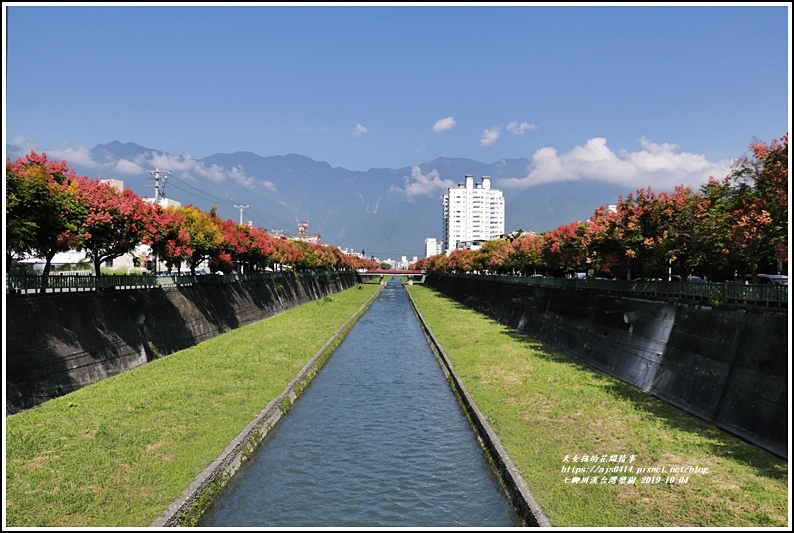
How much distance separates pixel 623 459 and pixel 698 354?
790 cm

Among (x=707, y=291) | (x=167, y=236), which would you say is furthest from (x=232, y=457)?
(x=167, y=236)

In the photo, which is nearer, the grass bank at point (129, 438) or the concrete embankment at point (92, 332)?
the grass bank at point (129, 438)

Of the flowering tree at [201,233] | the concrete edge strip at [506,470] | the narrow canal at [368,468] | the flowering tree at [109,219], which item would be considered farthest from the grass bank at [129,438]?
the flowering tree at [201,233]

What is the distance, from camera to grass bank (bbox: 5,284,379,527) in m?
11.8

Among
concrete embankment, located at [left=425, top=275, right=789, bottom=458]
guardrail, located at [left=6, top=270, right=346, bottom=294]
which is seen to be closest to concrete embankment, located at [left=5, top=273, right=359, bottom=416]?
guardrail, located at [left=6, top=270, right=346, bottom=294]

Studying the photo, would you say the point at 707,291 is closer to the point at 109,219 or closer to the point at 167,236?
the point at 109,219

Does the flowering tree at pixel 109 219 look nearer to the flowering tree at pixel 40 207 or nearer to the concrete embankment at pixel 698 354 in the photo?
the flowering tree at pixel 40 207

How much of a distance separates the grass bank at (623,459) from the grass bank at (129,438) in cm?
871

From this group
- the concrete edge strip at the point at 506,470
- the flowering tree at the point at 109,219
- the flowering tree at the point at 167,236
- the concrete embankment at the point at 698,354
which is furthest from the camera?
the flowering tree at the point at 167,236

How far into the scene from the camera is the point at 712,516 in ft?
37.3

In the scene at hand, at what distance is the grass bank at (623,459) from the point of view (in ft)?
38.1

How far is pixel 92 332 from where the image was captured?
2623 centimetres

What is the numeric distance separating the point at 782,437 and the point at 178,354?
30.2 m

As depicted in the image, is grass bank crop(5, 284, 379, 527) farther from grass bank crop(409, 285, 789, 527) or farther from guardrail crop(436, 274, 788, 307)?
guardrail crop(436, 274, 788, 307)
